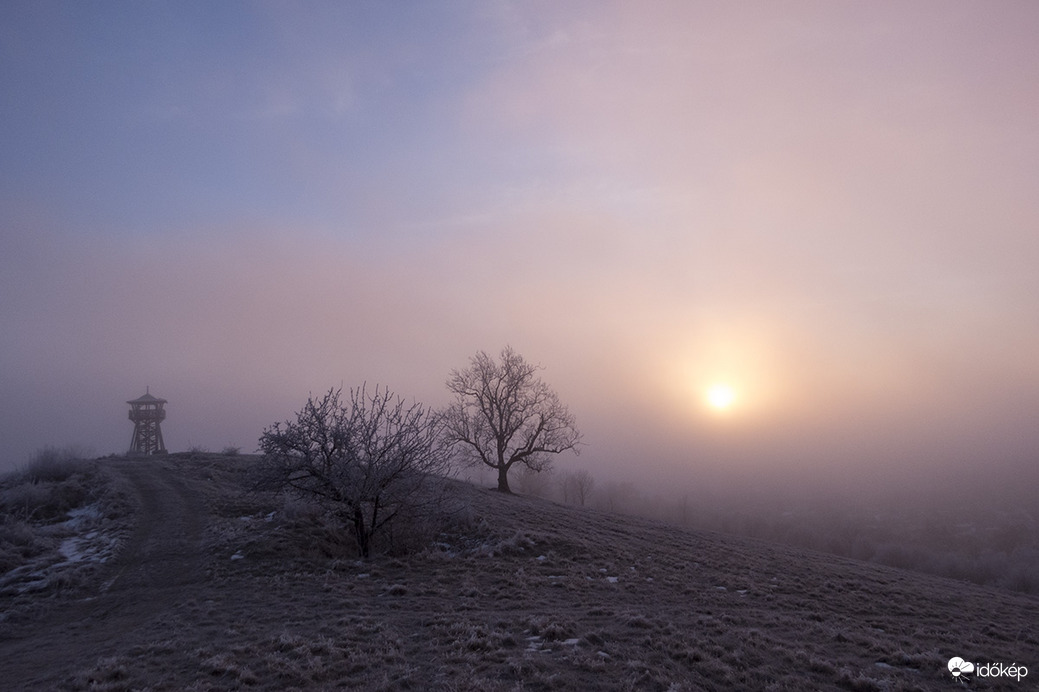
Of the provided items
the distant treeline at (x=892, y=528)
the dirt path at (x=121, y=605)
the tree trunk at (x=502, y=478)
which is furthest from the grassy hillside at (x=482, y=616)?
the distant treeline at (x=892, y=528)

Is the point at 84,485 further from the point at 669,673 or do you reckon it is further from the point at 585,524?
the point at 669,673

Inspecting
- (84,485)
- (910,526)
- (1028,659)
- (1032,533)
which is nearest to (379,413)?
(84,485)

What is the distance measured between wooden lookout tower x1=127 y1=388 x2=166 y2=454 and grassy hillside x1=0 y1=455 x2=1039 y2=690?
42.3m

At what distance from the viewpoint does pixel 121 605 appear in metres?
15.1

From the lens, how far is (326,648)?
428 inches

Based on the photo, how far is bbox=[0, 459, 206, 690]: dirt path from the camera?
36.4 ft

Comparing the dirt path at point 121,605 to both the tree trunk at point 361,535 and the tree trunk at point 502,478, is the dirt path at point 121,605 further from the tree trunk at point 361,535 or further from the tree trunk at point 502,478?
the tree trunk at point 502,478

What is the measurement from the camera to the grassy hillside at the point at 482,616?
392 inches

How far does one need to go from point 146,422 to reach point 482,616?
61105 millimetres

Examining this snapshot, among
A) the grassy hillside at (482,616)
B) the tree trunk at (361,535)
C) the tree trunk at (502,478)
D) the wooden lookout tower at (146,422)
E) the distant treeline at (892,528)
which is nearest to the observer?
the grassy hillside at (482,616)

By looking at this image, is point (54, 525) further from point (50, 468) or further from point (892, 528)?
point (892, 528)

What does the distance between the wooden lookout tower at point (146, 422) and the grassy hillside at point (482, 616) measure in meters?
42.3

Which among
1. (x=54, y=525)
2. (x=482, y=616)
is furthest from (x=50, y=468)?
(x=482, y=616)

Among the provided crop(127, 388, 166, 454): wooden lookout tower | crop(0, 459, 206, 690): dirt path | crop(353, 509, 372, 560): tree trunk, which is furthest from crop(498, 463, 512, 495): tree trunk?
crop(127, 388, 166, 454): wooden lookout tower
